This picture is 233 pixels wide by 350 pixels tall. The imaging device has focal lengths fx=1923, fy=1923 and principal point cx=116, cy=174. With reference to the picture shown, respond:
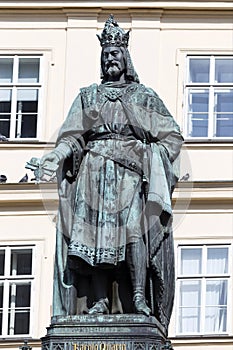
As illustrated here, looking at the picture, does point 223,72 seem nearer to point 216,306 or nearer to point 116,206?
point 216,306

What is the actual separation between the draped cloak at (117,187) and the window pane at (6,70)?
15920mm

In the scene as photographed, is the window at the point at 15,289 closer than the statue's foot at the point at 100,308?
No

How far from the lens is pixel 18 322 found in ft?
100.0

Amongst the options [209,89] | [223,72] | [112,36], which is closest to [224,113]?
[209,89]

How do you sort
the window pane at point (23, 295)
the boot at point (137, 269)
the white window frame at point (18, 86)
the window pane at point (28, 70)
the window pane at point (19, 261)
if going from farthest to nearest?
the window pane at point (28, 70) < the white window frame at point (18, 86) < the window pane at point (19, 261) < the window pane at point (23, 295) < the boot at point (137, 269)

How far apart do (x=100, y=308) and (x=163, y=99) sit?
16.3 metres

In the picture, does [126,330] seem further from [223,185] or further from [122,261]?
[223,185]

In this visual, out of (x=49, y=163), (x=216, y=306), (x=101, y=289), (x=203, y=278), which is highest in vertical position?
(x=203, y=278)

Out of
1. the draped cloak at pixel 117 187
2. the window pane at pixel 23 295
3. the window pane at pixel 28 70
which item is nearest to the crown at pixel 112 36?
the draped cloak at pixel 117 187

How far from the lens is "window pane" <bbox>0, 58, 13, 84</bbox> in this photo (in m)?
31.9

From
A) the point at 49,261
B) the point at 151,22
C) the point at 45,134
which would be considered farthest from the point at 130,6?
the point at 49,261

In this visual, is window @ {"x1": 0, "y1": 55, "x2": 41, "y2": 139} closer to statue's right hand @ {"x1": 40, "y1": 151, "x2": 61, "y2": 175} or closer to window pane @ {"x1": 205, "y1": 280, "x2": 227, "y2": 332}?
window pane @ {"x1": 205, "y1": 280, "x2": 227, "y2": 332}

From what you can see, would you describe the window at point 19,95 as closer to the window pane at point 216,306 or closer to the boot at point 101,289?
the window pane at point 216,306

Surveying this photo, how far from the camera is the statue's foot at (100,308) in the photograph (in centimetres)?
1523
